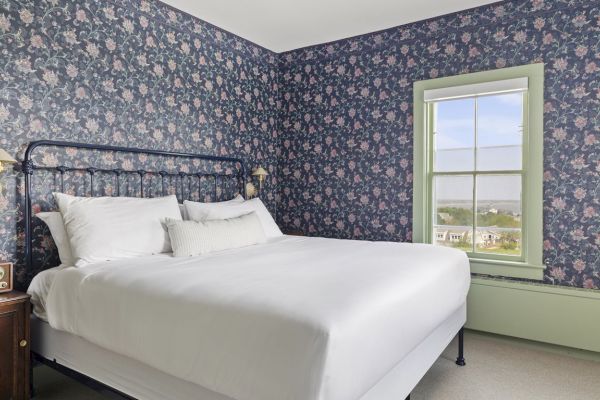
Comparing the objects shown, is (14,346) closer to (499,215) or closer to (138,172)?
(138,172)

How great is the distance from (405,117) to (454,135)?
46cm

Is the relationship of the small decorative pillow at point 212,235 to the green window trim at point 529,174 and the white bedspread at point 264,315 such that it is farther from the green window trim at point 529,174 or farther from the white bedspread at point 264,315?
the green window trim at point 529,174

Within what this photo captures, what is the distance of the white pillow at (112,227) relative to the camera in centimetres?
233

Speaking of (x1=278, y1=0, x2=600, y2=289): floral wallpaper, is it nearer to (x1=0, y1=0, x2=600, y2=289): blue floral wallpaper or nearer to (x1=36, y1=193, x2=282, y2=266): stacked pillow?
(x1=0, y1=0, x2=600, y2=289): blue floral wallpaper

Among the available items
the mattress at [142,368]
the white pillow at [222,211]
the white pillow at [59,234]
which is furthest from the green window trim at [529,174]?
the white pillow at [59,234]

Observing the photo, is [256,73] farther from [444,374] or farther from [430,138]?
[444,374]

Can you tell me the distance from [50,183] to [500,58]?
136 inches

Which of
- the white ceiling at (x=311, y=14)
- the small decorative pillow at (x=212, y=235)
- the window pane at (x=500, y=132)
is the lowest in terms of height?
the small decorative pillow at (x=212, y=235)

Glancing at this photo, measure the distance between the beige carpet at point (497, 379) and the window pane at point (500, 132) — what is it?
4.83 ft

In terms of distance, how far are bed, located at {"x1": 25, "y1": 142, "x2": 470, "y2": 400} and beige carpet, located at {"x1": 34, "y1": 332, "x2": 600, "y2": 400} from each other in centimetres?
28

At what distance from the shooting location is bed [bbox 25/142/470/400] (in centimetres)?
135

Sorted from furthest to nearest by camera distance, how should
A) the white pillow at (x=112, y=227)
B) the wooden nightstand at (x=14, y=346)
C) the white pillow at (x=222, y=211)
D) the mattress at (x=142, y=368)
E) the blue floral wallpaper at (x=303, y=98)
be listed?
the white pillow at (x=222, y=211) → the blue floral wallpaper at (x=303, y=98) → the white pillow at (x=112, y=227) → the wooden nightstand at (x=14, y=346) → the mattress at (x=142, y=368)

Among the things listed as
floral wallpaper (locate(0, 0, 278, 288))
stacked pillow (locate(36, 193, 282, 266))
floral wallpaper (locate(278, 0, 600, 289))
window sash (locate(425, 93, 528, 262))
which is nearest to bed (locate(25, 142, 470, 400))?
stacked pillow (locate(36, 193, 282, 266))

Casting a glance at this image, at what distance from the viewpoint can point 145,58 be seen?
318 centimetres
